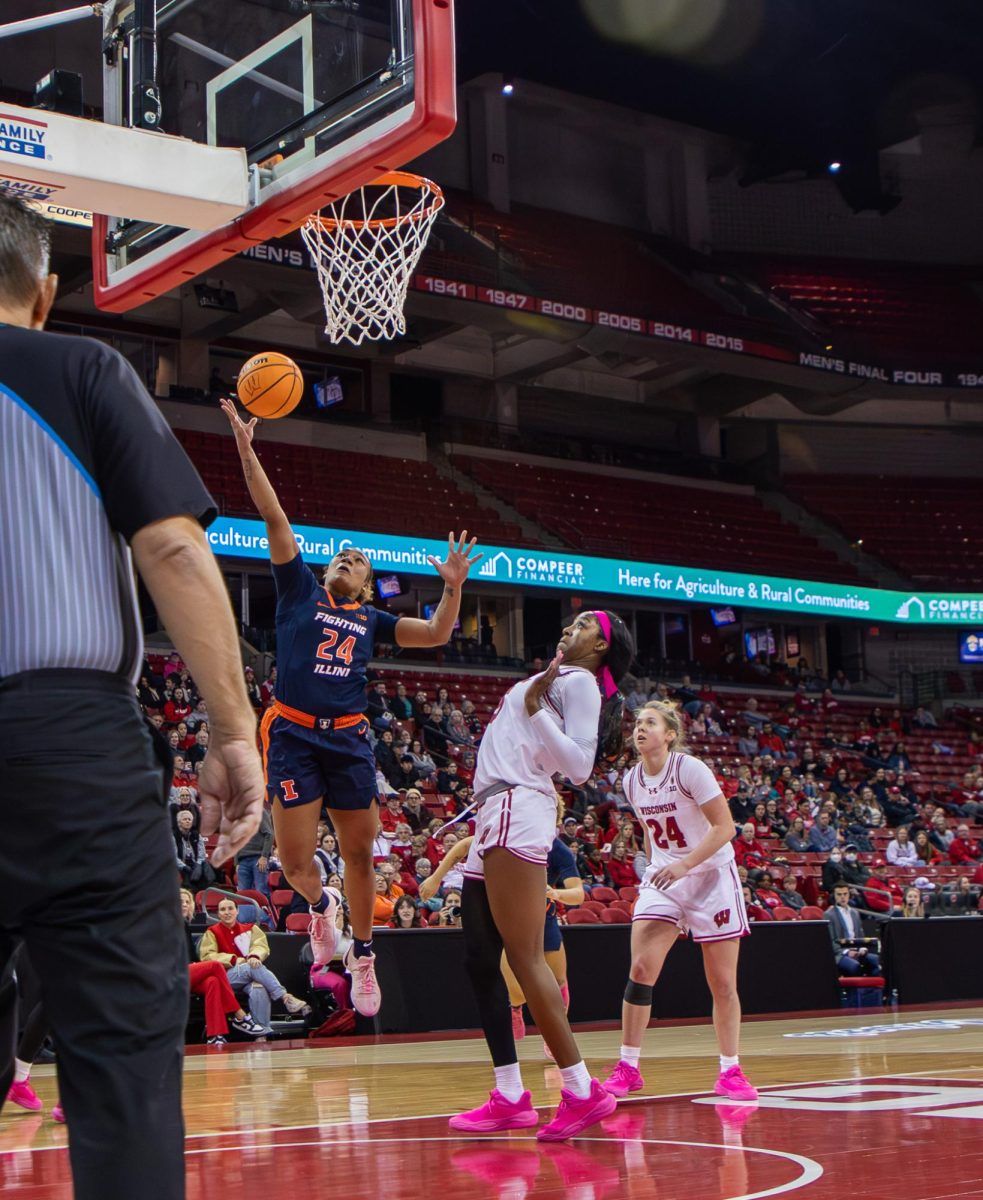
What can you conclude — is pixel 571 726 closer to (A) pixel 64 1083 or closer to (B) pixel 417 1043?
(A) pixel 64 1083

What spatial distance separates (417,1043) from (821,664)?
25.8 meters

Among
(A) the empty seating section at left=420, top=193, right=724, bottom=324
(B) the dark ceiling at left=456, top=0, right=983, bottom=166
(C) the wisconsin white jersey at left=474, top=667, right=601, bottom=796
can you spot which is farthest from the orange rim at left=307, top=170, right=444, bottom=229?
(B) the dark ceiling at left=456, top=0, right=983, bottom=166

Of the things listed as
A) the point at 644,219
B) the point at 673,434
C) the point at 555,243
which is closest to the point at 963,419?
the point at 673,434

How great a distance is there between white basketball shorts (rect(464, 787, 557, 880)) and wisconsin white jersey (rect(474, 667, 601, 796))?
3.0 inches

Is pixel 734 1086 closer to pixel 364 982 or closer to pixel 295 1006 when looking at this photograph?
pixel 364 982

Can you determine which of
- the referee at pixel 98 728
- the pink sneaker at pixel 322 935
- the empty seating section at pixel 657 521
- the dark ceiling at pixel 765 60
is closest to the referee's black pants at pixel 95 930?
the referee at pixel 98 728

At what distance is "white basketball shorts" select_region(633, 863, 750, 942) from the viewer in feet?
23.6

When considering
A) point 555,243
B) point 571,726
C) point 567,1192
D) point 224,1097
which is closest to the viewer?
point 567,1192

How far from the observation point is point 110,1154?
210 centimetres

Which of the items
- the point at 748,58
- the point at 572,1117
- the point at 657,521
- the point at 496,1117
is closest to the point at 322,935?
the point at 496,1117

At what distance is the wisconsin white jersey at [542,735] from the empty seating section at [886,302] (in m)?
29.0

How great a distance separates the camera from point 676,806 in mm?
7254

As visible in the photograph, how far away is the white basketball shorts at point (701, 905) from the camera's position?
718 centimetres

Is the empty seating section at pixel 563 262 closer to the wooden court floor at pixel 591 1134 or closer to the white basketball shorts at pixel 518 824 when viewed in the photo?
the wooden court floor at pixel 591 1134
